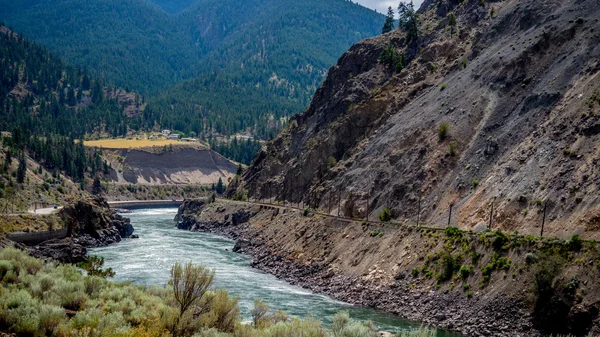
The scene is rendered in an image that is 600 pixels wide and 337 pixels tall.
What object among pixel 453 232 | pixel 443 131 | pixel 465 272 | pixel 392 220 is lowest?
pixel 465 272

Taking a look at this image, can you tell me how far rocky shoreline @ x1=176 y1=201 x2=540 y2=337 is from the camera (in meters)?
35.7

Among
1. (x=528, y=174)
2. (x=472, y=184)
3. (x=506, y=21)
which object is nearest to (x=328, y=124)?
(x=506, y=21)

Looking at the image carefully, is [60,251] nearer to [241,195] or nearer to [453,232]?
[453,232]

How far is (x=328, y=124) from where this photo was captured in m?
92.5

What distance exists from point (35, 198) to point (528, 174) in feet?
255

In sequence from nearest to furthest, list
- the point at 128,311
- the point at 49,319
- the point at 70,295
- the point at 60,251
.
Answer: the point at 49,319
the point at 128,311
the point at 70,295
the point at 60,251

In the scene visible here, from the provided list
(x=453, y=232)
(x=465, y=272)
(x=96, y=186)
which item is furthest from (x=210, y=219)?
(x=465, y=272)

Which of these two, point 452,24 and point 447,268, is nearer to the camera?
point 447,268

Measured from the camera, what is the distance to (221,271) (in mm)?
58531

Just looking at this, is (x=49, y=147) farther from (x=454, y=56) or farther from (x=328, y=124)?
(x=454, y=56)

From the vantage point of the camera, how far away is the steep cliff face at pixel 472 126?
145ft

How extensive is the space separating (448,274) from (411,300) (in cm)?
354

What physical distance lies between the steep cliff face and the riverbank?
9.20 ft

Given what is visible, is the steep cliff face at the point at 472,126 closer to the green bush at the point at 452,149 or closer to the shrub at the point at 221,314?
the green bush at the point at 452,149
